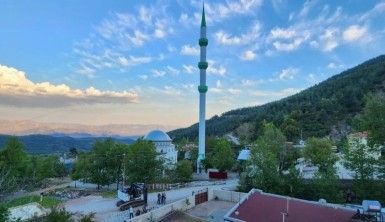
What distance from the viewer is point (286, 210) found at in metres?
23.3

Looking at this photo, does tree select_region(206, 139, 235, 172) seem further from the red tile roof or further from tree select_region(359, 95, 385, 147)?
the red tile roof

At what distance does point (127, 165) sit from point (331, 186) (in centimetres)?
2343

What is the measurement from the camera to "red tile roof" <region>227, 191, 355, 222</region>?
2227 cm

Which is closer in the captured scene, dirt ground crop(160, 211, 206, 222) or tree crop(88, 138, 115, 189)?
dirt ground crop(160, 211, 206, 222)

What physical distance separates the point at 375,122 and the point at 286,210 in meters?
16.8

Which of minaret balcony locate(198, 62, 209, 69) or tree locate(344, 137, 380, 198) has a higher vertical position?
minaret balcony locate(198, 62, 209, 69)

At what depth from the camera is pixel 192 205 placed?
33688mm

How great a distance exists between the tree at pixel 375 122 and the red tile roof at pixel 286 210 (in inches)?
557

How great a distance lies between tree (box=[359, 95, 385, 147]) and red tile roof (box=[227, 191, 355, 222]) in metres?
14.1

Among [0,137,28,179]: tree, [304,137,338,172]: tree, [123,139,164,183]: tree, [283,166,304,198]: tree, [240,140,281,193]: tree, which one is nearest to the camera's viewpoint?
[283,166,304,198]: tree

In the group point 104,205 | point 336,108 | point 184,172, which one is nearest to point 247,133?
point 336,108

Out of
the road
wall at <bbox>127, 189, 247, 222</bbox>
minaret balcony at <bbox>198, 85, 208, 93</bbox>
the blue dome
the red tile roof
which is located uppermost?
minaret balcony at <bbox>198, 85, 208, 93</bbox>

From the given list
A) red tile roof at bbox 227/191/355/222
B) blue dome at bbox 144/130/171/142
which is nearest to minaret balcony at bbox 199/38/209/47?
blue dome at bbox 144/130/171/142

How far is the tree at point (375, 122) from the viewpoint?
3509cm
